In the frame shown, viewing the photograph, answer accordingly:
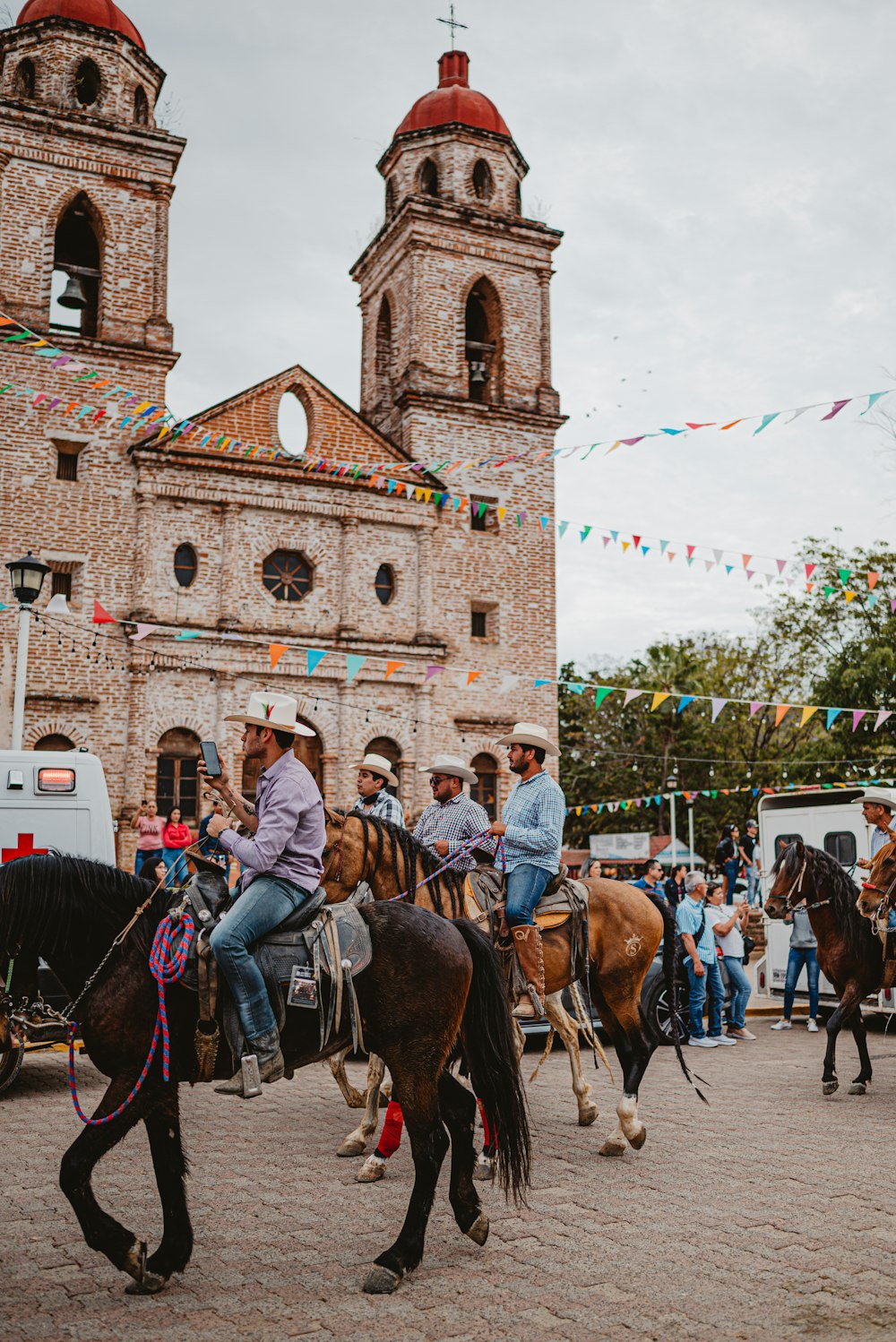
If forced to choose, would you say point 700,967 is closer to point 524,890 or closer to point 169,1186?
point 524,890

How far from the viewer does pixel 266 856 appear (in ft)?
16.6

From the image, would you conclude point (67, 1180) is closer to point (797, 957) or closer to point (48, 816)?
point (48, 816)

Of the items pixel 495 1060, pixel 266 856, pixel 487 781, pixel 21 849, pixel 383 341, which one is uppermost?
pixel 383 341

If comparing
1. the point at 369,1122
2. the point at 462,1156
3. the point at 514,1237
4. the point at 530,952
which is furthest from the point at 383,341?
the point at 514,1237

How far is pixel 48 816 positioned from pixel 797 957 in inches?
334

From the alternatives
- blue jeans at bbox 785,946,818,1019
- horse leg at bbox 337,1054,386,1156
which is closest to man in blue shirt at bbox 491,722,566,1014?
horse leg at bbox 337,1054,386,1156

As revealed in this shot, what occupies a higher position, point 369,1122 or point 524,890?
point 524,890

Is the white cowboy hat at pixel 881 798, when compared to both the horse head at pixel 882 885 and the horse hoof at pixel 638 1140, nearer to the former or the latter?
the horse head at pixel 882 885

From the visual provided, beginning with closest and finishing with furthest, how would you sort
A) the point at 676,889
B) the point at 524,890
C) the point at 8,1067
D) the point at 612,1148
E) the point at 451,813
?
the point at 612,1148
the point at 524,890
the point at 451,813
the point at 8,1067
the point at 676,889

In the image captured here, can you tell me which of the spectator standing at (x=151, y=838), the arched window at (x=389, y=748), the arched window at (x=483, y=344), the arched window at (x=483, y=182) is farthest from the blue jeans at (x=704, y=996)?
the arched window at (x=483, y=182)

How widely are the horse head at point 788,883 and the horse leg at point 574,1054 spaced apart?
9.06 ft

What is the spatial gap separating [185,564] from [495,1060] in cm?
2112

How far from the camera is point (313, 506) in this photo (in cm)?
2627

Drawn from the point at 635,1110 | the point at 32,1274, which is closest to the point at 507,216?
the point at 635,1110
